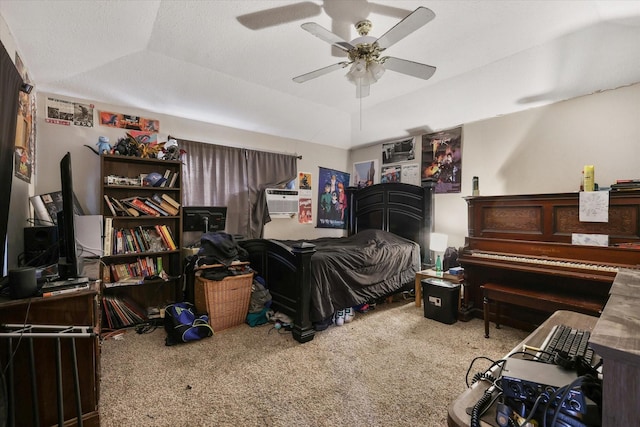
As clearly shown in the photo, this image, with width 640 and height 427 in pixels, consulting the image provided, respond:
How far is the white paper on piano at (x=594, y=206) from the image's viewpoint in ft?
7.62

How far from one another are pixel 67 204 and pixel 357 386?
2047mm

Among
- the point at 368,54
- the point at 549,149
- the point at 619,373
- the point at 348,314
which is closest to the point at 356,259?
the point at 348,314

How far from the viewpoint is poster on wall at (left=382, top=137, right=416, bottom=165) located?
4.38m

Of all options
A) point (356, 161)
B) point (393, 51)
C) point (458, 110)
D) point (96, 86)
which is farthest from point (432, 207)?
point (96, 86)

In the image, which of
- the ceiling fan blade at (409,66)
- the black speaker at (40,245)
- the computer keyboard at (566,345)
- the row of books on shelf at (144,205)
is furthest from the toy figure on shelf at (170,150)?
the computer keyboard at (566,345)

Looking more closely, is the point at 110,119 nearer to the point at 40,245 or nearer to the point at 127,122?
the point at 127,122

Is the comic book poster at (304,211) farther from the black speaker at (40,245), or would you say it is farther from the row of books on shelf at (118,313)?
the black speaker at (40,245)

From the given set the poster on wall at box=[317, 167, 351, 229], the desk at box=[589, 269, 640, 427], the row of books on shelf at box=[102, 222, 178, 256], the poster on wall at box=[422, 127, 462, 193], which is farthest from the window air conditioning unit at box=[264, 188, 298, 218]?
the desk at box=[589, 269, 640, 427]

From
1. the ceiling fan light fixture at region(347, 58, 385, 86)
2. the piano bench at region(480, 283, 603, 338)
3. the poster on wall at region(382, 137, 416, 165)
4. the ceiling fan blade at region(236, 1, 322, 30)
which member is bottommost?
the piano bench at region(480, 283, 603, 338)

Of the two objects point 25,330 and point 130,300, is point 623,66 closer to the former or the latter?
point 25,330

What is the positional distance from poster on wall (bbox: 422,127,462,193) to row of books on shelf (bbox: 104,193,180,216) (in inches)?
134

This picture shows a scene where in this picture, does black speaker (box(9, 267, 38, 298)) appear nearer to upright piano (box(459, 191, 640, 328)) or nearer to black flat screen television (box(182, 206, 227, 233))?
black flat screen television (box(182, 206, 227, 233))

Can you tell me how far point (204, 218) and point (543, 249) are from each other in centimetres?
354

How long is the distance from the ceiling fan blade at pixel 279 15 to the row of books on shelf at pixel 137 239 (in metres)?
2.27
